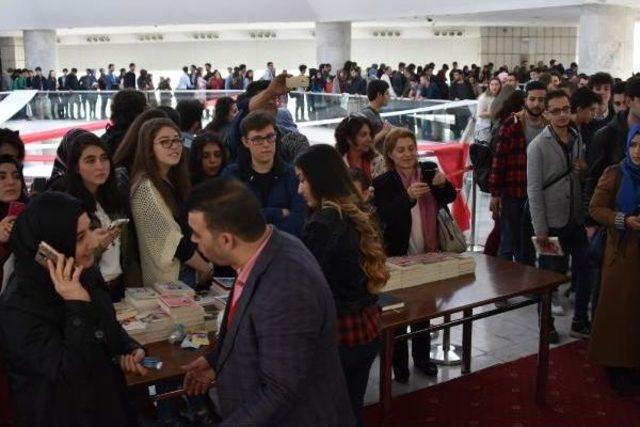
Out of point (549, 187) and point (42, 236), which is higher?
point (42, 236)

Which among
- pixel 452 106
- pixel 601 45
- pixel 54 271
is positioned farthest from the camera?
pixel 601 45

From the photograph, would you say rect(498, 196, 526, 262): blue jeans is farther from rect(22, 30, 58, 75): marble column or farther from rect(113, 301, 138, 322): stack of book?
rect(22, 30, 58, 75): marble column

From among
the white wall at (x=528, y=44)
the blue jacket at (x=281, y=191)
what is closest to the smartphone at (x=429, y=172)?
the blue jacket at (x=281, y=191)

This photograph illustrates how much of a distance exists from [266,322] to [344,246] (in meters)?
0.83

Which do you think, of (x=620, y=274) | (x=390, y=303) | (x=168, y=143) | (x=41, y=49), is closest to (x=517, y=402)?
(x=620, y=274)

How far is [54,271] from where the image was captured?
2.27 meters

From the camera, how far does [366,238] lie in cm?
285

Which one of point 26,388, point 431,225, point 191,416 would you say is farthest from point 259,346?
point 431,225

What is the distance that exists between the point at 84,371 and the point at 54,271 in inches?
12.2

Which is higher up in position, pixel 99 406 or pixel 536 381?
pixel 99 406

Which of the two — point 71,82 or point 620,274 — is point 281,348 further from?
point 71,82

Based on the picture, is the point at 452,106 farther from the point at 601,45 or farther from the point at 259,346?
the point at 259,346

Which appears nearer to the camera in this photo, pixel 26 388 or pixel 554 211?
pixel 26 388

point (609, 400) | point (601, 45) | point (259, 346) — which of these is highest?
point (601, 45)
